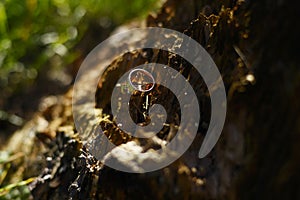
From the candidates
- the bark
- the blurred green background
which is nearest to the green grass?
the blurred green background

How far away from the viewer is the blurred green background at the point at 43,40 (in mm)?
2500

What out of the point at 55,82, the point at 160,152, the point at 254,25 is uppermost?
the point at 55,82

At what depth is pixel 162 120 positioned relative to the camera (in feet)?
4.57

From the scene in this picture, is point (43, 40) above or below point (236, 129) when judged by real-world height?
above

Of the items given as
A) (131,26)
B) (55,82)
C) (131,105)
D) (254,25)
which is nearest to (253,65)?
(254,25)

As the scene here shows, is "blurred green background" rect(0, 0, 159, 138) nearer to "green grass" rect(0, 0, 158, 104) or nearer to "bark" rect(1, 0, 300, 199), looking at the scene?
"green grass" rect(0, 0, 158, 104)

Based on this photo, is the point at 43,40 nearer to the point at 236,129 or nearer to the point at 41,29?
the point at 41,29

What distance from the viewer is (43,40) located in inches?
103

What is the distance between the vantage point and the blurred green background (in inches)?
98.4

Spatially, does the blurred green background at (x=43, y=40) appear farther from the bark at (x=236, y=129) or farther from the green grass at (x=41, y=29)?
the bark at (x=236, y=129)

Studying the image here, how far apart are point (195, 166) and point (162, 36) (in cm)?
62

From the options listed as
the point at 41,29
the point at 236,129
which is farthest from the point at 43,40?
the point at 236,129

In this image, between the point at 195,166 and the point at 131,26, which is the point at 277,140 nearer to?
the point at 195,166

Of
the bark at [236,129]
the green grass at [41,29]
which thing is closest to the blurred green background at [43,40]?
the green grass at [41,29]
